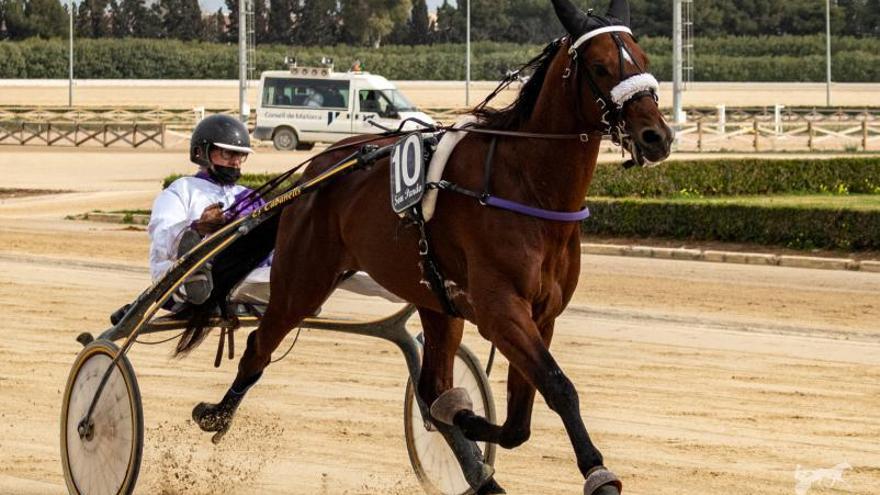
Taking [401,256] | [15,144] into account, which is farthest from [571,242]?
[15,144]

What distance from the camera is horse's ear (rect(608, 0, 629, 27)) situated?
5.03 m

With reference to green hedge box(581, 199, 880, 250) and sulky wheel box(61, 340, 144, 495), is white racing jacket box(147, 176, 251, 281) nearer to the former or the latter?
sulky wheel box(61, 340, 144, 495)

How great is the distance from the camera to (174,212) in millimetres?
6250

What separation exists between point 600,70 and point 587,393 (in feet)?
10.7

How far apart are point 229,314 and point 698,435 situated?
6.56ft

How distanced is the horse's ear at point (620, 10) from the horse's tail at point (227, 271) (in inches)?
69.4

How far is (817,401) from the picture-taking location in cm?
755

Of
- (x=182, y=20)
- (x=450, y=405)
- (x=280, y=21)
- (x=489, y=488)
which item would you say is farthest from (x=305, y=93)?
(x=182, y=20)

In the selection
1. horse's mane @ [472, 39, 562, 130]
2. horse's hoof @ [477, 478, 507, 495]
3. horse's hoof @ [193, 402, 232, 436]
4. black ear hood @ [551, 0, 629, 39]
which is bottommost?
horse's hoof @ [477, 478, 507, 495]

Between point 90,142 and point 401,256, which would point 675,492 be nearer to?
point 401,256

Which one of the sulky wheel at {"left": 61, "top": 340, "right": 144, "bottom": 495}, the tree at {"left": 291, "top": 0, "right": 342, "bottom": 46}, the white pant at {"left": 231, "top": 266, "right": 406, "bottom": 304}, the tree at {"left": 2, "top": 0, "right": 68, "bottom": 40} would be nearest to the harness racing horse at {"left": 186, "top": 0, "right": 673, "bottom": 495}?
the white pant at {"left": 231, "top": 266, "right": 406, "bottom": 304}

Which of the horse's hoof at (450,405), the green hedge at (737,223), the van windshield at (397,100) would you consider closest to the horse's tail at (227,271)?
the horse's hoof at (450,405)

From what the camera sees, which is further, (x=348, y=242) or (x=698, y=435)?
(x=698, y=435)

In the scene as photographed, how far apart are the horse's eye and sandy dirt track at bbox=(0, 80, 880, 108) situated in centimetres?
→ 4751
